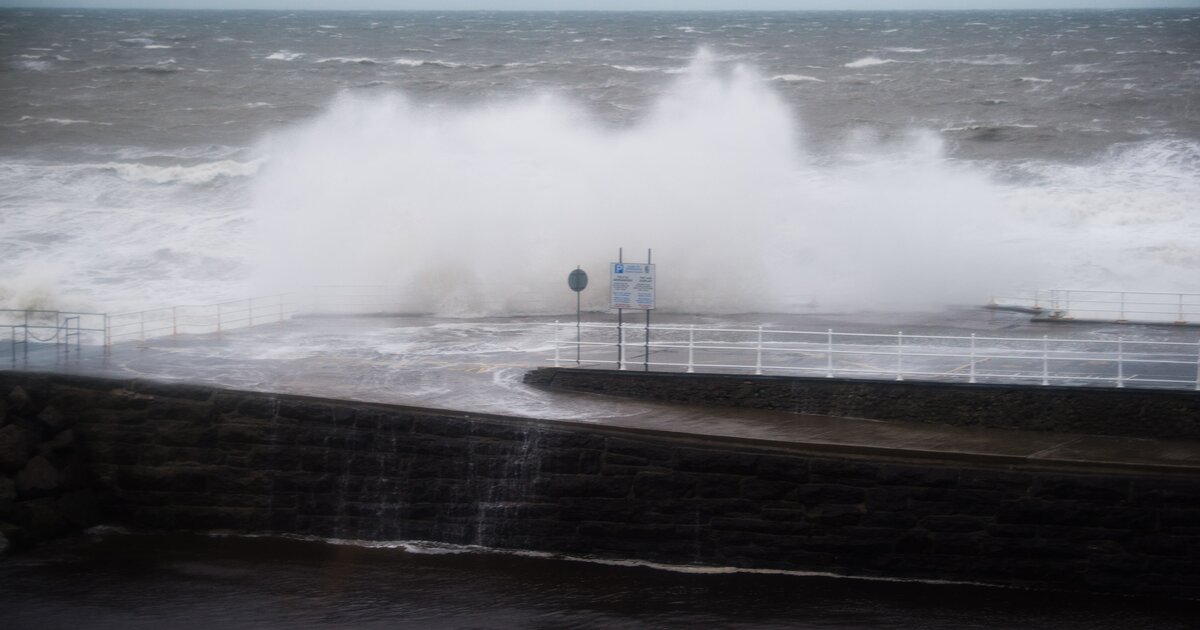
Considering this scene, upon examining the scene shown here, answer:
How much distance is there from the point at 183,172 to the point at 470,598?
2905cm

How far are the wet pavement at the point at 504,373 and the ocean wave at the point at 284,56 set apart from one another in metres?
42.0

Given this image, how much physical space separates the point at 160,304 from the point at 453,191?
21.2 ft

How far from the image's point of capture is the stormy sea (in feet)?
37.7

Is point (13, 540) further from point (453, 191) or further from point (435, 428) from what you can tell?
point (453, 191)

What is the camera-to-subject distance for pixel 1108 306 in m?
22.6

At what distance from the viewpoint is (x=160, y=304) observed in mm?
24875

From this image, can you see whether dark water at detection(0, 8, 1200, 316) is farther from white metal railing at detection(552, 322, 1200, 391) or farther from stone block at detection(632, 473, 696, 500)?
stone block at detection(632, 473, 696, 500)

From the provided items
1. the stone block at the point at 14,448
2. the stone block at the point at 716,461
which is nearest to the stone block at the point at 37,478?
the stone block at the point at 14,448

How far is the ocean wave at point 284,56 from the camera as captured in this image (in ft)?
196

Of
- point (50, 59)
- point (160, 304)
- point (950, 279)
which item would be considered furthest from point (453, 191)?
point (50, 59)

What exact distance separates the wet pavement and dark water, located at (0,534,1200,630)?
1385 mm

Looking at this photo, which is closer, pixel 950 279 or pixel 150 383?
pixel 150 383

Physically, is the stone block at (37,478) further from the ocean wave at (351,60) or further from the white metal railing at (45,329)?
the ocean wave at (351,60)

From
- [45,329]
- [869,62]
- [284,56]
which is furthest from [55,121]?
[869,62]
